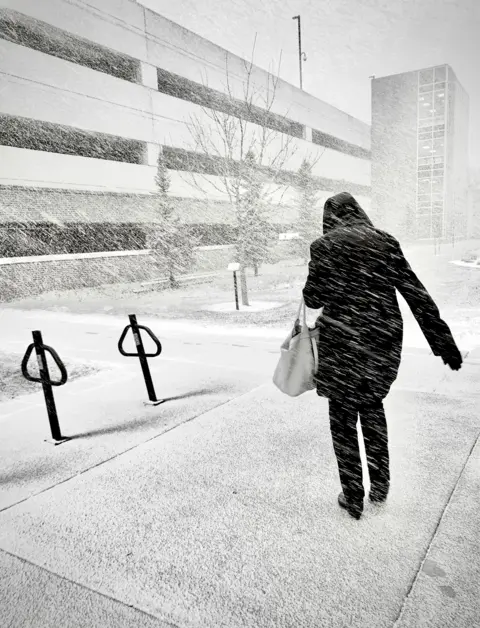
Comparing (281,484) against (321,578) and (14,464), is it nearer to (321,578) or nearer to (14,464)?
(321,578)

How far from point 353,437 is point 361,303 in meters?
0.79

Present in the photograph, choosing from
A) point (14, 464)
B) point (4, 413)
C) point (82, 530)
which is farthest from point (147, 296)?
point (82, 530)

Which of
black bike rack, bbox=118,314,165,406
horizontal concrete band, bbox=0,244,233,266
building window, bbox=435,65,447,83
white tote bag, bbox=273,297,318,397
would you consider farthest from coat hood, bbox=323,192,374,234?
building window, bbox=435,65,447,83

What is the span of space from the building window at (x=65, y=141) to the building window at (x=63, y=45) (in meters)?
3.39

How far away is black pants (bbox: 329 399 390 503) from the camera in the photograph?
2.67 meters

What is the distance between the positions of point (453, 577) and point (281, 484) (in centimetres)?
124

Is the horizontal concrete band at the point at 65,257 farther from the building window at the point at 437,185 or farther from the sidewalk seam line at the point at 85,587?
the building window at the point at 437,185

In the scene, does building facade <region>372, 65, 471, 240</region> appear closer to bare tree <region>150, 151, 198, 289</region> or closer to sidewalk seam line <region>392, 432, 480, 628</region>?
bare tree <region>150, 151, 198, 289</region>

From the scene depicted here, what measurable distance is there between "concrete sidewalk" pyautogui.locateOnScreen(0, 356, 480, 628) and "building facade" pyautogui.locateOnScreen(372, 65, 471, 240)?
81.0m

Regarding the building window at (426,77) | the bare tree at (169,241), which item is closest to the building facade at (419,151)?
the building window at (426,77)

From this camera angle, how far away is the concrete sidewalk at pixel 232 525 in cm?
209

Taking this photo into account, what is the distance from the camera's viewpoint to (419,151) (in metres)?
86.8

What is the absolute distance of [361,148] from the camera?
46688 mm

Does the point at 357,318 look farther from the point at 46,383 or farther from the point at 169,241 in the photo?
the point at 169,241
